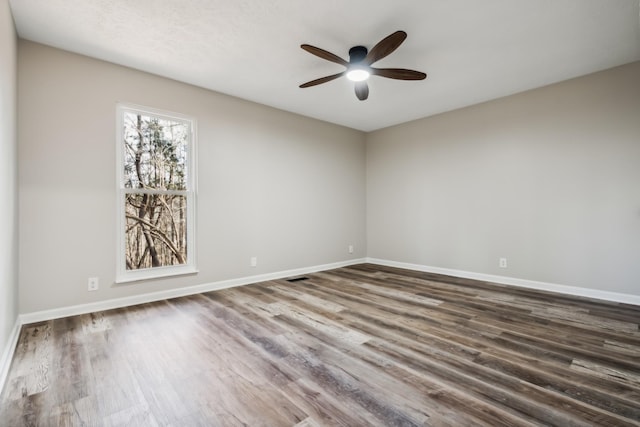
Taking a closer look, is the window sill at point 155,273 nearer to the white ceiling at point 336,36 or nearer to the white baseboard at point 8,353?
the white baseboard at point 8,353

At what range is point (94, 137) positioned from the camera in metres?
3.16

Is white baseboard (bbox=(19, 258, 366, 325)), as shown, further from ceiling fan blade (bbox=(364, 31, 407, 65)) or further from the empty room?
ceiling fan blade (bbox=(364, 31, 407, 65))

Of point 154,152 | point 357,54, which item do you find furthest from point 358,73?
point 154,152

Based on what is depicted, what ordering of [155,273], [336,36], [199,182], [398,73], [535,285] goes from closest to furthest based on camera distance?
[336,36] < [398,73] < [155,273] < [199,182] < [535,285]

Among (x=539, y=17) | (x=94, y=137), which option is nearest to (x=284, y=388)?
(x=94, y=137)

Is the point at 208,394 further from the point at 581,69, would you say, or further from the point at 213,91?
the point at 581,69

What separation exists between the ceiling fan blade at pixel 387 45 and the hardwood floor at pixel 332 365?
238 centimetres

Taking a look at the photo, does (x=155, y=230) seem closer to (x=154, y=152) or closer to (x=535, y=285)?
(x=154, y=152)

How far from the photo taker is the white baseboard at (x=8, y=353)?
1871mm

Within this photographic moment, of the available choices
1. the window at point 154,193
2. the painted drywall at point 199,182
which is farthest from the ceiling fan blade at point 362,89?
the window at point 154,193

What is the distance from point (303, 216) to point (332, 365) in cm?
324

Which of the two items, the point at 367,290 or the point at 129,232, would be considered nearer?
the point at 129,232

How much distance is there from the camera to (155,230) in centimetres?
365

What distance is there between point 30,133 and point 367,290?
156 inches
